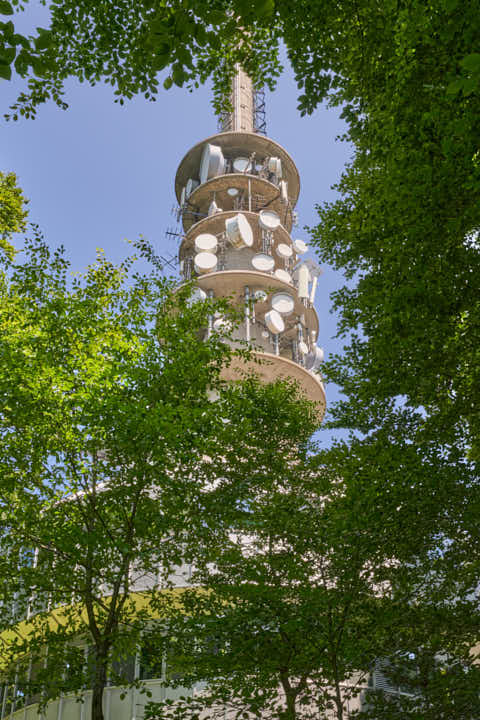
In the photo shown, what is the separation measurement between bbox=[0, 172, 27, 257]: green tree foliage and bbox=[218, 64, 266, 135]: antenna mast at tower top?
28863mm

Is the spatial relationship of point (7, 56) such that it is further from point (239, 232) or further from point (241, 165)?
point (241, 165)

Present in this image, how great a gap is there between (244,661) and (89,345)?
718 centimetres

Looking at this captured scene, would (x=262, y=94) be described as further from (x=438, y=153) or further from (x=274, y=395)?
(x=438, y=153)

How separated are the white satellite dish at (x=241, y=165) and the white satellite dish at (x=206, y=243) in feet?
21.8

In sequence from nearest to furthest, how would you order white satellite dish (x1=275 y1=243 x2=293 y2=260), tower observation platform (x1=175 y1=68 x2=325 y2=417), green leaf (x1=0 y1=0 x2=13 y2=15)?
1. green leaf (x1=0 y1=0 x2=13 y2=15)
2. tower observation platform (x1=175 y1=68 x2=325 y2=417)
3. white satellite dish (x1=275 y1=243 x2=293 y2=260)

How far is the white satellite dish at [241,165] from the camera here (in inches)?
1579

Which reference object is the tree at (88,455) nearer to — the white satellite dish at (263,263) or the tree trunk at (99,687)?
the tree trunk at (99,687)

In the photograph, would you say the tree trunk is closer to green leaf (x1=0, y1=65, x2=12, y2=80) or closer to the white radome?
green leaf (x1=0, y1=65, x2=12, y2=80)

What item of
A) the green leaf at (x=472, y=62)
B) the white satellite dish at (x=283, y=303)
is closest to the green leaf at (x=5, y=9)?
the green leaf at (x=472, y=62)

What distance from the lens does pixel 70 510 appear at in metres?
13.5

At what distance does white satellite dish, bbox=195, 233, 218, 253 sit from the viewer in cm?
3567

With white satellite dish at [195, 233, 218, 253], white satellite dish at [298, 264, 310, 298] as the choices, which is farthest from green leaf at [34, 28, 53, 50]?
white satellite dish at [298, 264, 310, 298]

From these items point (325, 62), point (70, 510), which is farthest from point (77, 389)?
point (325, 62)

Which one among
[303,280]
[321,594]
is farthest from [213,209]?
[321,594]
